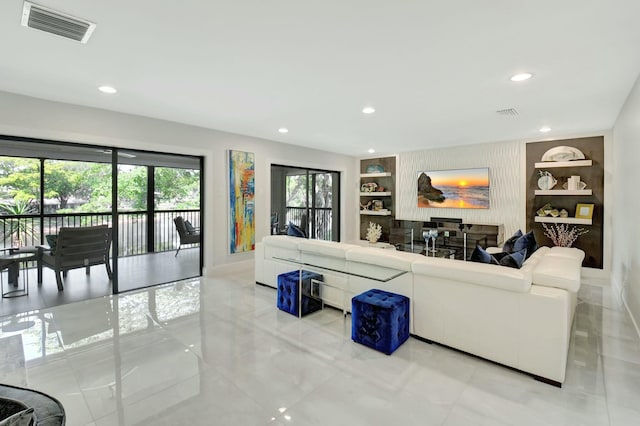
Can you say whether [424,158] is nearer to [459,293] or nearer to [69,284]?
[459,293]

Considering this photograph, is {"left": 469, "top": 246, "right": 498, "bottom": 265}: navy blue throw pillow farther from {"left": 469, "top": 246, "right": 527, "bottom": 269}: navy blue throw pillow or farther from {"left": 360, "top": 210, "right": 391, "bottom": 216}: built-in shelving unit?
{"left": 360, "top": 210, "right": 391, "bottom": 216}: built-in shelving unit

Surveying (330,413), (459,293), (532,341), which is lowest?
(330,413)

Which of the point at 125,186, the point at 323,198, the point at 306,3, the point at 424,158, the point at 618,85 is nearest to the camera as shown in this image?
the point at 306,3

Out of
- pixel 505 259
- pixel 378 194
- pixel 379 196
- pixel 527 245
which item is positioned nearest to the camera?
pixel 505 259

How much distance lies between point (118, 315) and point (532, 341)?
4114mm

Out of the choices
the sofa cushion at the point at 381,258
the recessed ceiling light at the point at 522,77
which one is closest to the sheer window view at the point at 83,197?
the sofa cushion at the point at 381,258

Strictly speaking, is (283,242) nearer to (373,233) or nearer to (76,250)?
(76,250)

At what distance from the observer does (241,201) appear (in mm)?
5523

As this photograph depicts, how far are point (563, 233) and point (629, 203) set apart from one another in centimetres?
218

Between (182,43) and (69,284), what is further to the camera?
(69,284)

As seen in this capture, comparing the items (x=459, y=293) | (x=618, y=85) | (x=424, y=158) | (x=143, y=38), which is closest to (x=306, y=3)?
(x=143, y=38)

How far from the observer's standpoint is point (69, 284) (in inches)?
187

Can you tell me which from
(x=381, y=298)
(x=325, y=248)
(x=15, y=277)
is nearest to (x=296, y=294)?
(x=325, y=248)

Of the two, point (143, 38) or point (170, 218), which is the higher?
point (143, 38)
